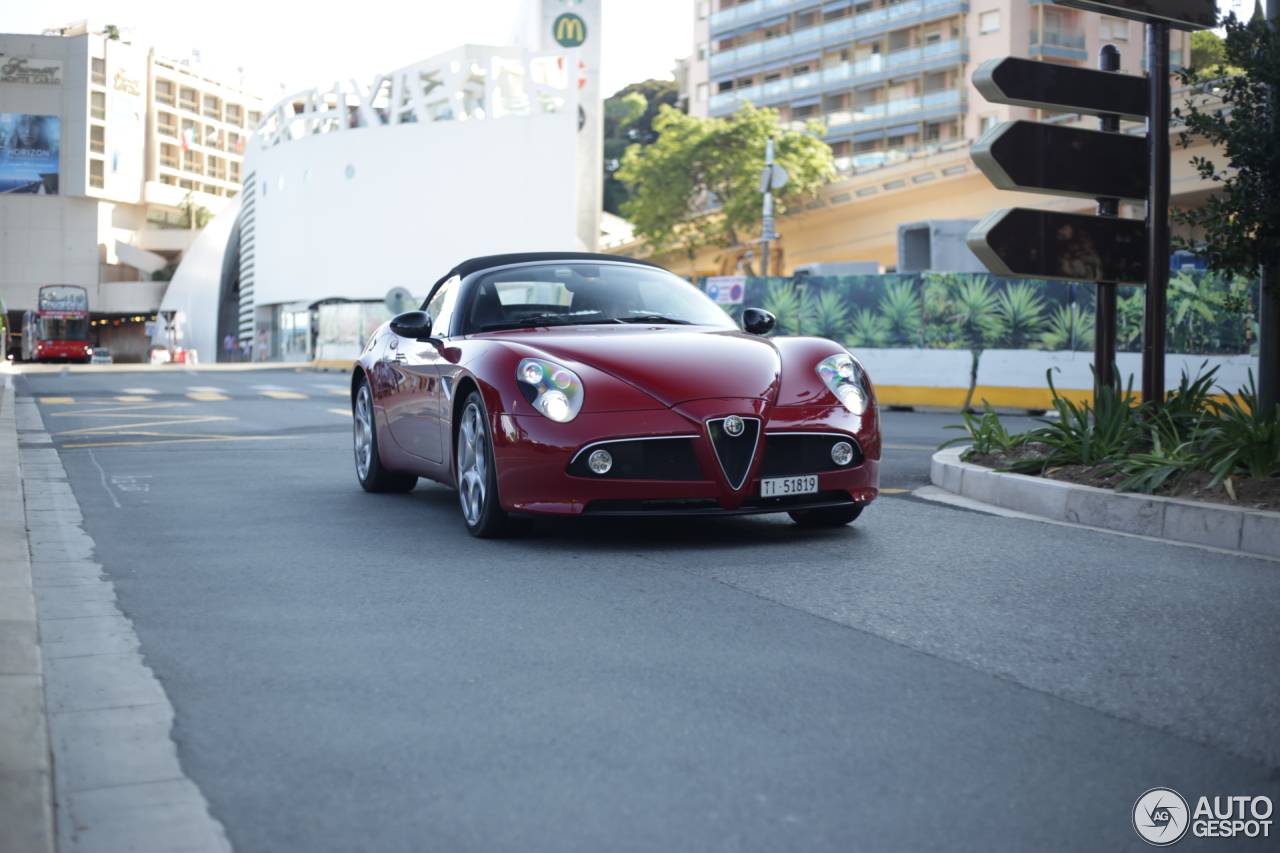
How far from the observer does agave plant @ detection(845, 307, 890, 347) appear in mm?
21297

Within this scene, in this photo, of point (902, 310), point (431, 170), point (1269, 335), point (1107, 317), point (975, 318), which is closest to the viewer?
point (1269, 335)

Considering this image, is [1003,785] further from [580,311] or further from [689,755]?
[580,311]

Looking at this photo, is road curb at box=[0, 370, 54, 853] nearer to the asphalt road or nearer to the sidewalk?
the sidewalk

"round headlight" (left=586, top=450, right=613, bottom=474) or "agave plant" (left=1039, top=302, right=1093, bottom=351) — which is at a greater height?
"agave plant" (left=1039, top=302, right=1093, bottom=351)

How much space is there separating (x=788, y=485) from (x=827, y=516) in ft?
2.55

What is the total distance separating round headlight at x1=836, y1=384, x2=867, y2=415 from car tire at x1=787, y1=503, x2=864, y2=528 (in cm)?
53

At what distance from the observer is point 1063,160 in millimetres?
8688

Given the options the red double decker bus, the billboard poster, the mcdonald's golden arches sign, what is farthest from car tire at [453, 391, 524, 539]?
the billboard poster

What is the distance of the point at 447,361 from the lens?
22.5ft

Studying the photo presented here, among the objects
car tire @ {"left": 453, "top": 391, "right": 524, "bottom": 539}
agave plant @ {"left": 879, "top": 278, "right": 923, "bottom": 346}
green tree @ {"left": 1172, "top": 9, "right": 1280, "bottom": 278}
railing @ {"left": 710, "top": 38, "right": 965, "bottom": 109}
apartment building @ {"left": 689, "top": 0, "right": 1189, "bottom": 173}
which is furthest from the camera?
railing @ {"left": 710, "top": 38, "right": 965, "bottom": 109}

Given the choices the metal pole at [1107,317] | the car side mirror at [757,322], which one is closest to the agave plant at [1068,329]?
the metal pole at [1107,317]

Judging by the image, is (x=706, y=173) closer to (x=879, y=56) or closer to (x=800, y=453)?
(x=879, y=56)

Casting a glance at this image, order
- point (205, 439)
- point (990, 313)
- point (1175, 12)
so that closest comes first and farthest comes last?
point (1175, 12), point (205, 439), point (990, 313)

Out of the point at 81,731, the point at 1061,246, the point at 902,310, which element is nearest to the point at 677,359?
the point at 81,731
